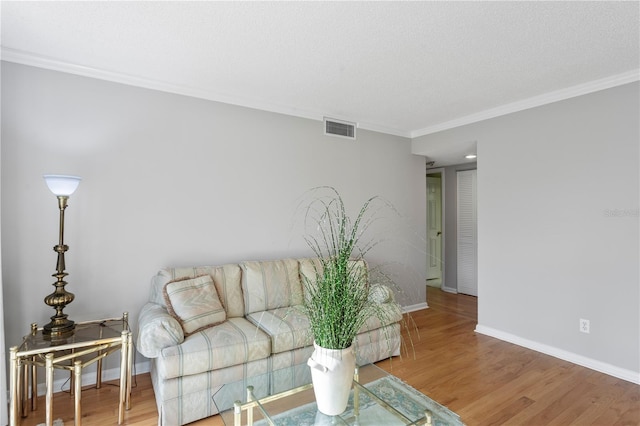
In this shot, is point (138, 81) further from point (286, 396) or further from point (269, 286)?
point (286, 396)

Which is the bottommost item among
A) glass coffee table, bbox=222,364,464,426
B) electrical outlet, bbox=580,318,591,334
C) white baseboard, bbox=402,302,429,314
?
white baseboard, bbox=402,302,429,314

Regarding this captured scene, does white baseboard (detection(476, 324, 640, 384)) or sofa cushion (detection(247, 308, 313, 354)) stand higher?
sofa cushion (detection(247, 308, 313, 354))

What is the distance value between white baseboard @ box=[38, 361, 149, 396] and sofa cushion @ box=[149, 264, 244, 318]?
0.59 metres

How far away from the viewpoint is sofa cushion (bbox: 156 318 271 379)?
6.65 ft

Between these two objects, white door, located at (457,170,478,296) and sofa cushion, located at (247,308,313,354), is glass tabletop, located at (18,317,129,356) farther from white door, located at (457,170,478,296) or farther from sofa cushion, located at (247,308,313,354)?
white door, located at (457,170,478,296)

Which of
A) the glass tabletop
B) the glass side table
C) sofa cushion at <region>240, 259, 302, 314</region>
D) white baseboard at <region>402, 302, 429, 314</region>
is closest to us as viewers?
the glass side table

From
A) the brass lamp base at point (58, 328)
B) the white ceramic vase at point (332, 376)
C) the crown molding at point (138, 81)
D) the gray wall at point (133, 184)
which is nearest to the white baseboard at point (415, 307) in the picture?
the gray wall at point (133, 184)

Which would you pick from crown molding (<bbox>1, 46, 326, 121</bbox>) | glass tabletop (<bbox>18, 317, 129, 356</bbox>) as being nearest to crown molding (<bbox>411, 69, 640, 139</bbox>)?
crown molding (<bbox>1, 46, 326, 121</bbox>)

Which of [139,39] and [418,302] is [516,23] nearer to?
[139,39]

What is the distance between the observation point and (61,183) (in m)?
2.13

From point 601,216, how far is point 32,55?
4.72 m

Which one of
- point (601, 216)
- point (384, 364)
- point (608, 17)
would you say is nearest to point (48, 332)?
point (384, 364)

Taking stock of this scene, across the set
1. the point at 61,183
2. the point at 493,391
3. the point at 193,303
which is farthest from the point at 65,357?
the point at 493,391

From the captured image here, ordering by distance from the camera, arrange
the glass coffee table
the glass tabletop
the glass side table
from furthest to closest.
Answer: the glass tabletop, the glass side table, the glass coffee table
